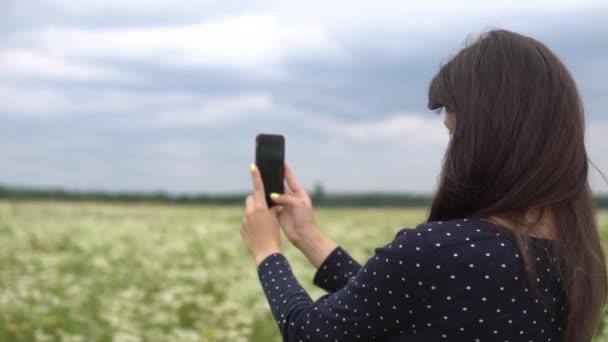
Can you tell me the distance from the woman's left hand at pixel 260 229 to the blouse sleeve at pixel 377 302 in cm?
26

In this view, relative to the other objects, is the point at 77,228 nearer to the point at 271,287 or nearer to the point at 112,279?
the point at 112,279

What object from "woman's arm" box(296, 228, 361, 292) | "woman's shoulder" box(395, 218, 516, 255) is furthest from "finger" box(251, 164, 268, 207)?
"woman's shoulder" box(395, 218, 516, 255)

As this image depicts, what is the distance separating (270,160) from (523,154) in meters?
0.75

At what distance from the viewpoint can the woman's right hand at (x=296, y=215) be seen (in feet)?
7.38

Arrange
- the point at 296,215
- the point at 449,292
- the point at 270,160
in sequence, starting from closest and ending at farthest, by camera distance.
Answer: the point at 449,292 < the point at 270,160 < the point at 296,215

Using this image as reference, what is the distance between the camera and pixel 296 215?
2.25 m

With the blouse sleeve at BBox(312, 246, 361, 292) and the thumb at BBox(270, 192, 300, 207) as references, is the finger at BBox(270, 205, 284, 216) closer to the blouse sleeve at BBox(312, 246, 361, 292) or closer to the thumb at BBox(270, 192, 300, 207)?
the thumb at BBox(270, 192, 300, 207)

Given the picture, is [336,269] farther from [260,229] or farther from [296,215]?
[260,229]

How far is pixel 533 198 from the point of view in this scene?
161cm

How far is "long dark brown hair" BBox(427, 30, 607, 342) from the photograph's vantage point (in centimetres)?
160

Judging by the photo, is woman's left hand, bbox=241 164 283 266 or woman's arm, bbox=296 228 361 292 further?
woman's arm, bbox=296 228 361 292

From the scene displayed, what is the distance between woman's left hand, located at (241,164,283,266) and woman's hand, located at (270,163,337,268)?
0.50ft

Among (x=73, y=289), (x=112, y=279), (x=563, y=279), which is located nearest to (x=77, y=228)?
(x=112, y=279)

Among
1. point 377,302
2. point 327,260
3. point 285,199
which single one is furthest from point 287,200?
point 377,302
